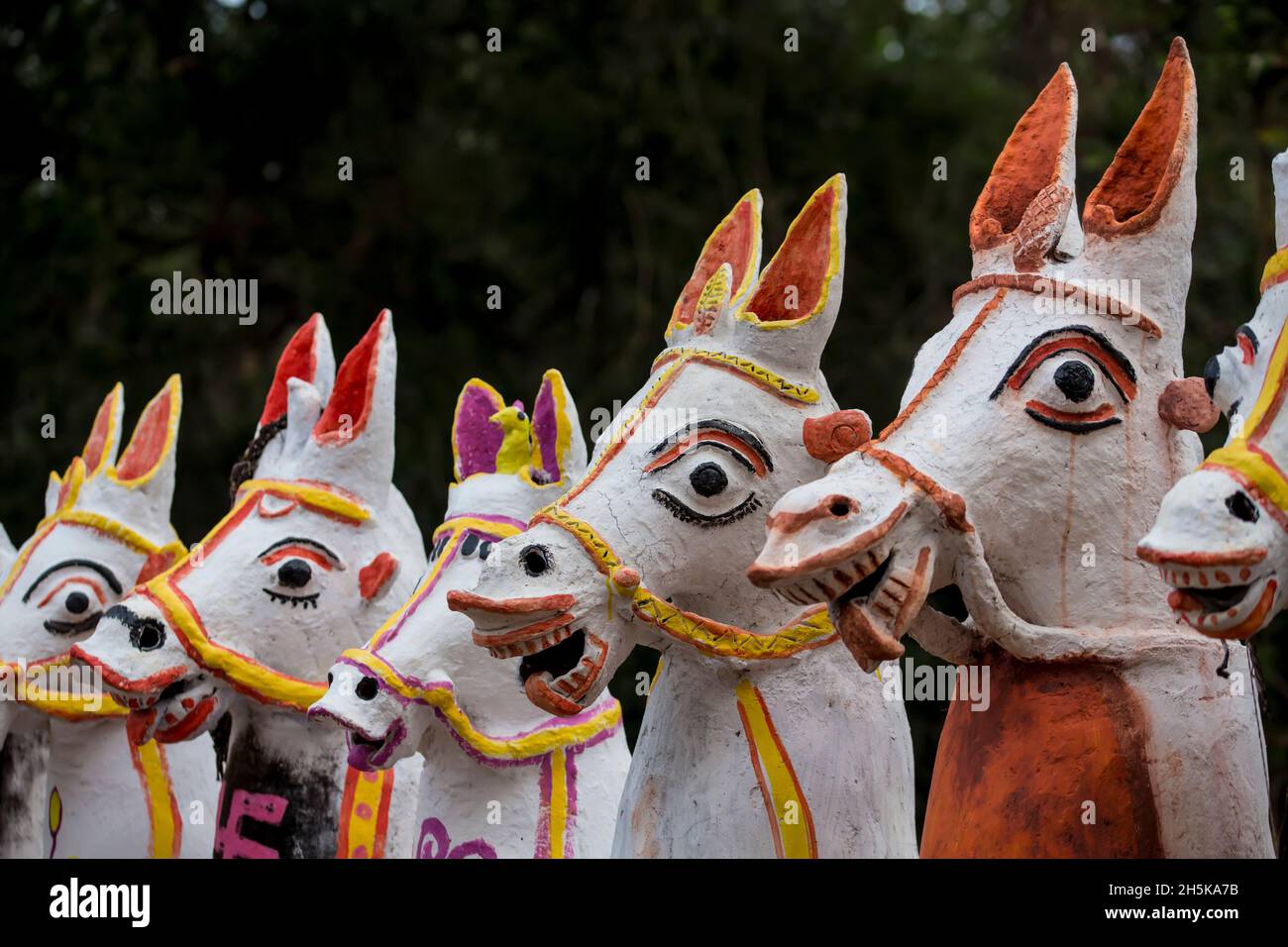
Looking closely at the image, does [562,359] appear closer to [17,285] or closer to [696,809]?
[17,285]

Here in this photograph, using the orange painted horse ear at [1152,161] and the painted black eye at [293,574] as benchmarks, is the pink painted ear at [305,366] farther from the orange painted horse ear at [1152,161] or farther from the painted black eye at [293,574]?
the orange painted horse ear at [1152,161]

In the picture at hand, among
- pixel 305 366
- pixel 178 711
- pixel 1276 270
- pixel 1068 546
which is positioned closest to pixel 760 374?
→ pixel 1068 546

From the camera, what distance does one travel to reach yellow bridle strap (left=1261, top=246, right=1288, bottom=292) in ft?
11.2

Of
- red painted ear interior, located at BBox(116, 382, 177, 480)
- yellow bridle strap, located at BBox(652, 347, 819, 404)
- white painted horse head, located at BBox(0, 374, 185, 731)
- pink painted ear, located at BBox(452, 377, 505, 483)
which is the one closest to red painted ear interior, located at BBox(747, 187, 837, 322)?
yellow bridle strap, located at BBox(652, 347, 819, 404)

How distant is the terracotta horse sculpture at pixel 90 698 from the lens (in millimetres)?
6102

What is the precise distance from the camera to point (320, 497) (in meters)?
5.48

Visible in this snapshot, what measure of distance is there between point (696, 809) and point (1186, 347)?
598 cm

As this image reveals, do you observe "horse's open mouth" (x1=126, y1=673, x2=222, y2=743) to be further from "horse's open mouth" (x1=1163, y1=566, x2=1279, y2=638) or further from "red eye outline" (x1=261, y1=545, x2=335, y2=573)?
"horse's open mouth" (x1=1163, y1=566, x2=1279, y2=638)

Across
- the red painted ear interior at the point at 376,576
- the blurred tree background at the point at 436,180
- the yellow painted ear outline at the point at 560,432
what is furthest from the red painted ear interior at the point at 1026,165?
the blurred tree background at the point at 436,180

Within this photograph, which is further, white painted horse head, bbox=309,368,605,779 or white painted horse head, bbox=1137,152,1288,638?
white painted horse head, bbox=309,368,605,779

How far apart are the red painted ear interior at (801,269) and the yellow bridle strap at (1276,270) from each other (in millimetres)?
1129

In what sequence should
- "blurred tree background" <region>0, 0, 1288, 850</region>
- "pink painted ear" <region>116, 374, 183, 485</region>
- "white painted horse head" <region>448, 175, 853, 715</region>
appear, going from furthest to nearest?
"blurred tree background" <region>0, 0, 1288, 850</region> → "pink painted ear" <region>116, 374, 183, 485</region> → "white painted horse head" <region>448, 175, 853, 715</region>

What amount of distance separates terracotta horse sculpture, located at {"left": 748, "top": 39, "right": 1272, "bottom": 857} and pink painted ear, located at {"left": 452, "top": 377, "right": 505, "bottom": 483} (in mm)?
1664

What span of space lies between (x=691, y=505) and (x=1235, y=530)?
52.5 inches
